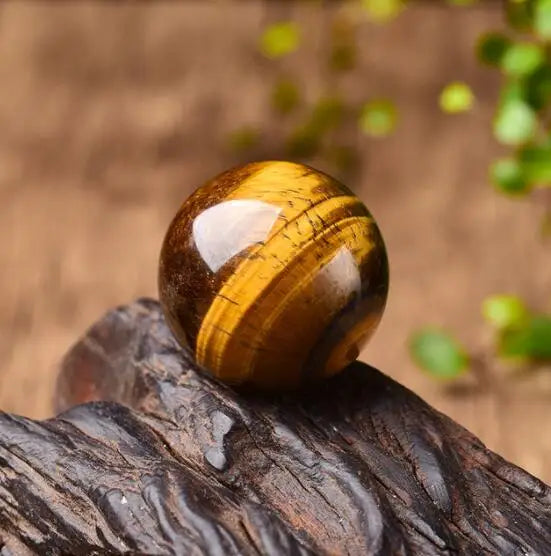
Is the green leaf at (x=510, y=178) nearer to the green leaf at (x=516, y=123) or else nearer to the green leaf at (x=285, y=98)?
the green leaf at (x=516, y=123)

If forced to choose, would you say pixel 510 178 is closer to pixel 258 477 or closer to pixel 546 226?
pixel 546 226

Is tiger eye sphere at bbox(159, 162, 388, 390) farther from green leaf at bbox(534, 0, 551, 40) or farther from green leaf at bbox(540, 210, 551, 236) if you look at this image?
green leaf at bbox(540, 210, 551, 236)

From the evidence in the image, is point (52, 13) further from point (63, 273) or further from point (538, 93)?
point (538, 93)

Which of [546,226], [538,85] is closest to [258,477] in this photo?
[538,85]

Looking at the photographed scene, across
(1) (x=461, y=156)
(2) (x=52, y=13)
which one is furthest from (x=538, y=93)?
(2) (x=52, y=13)

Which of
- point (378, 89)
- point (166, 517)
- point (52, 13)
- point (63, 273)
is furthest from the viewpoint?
point (52, 13)

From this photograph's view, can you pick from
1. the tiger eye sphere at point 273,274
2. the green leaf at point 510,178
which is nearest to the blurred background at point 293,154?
the green leaf at point 510,178
